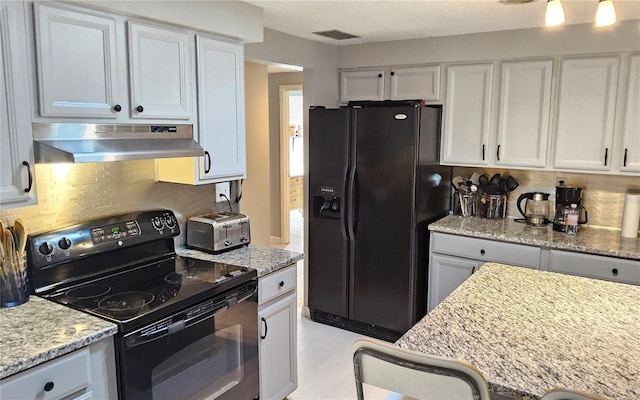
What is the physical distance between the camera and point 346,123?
3.63 m

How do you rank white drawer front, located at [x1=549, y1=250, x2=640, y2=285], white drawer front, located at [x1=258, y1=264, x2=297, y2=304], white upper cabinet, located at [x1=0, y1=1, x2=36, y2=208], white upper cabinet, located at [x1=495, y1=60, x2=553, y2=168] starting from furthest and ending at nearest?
white upper cabinet, located at [x1=495, y1=60, x2=553, y2=168], white drawer front, located at [x1=549, y1=250, x2=640, y2=285], white drawer front, located at [x1=258, y1=264, x2=297, y2=304], white upper cabinet, located at [x1=0, y1=1, x2=36, y2=208]

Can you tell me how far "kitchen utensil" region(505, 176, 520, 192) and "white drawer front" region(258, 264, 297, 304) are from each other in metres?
1.92

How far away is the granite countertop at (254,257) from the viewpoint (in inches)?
101

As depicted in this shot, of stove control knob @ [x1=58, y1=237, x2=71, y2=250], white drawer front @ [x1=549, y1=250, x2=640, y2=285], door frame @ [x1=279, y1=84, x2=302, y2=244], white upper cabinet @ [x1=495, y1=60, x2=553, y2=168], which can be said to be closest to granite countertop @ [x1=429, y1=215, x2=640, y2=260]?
white drawer front @ [x1=549, y1=250, x2=640, y2=285]

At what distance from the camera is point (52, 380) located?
165cm

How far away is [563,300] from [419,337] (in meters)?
0.73

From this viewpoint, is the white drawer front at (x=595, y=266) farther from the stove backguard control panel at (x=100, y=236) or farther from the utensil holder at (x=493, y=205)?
the stove backguard control panel at (x=100, y=236)

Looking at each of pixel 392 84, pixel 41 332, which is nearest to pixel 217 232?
pixel 41 332

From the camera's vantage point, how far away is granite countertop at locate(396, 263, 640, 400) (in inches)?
54.9

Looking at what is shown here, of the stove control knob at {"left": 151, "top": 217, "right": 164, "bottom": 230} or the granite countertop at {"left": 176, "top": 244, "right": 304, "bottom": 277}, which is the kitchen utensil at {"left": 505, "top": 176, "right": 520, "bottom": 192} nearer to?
the granite countertop at {"left": 176, "top": 244, "right": 304, "bottom": 277}

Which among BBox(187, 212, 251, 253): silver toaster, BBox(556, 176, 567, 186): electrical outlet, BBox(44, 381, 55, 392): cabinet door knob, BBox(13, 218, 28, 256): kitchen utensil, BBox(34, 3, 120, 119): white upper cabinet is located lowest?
BBox(44, 381, 55, 392): cabinet door knob

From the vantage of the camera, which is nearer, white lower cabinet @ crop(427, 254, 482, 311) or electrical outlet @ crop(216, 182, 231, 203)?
electrical outlet @ crop(216, 182, 231, 203)

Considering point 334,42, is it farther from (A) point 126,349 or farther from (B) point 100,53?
(A) point 126,349

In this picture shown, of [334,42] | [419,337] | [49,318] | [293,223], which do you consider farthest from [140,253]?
[293,223]
